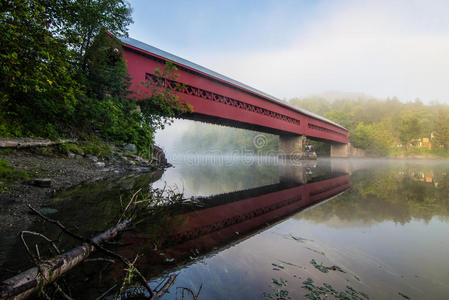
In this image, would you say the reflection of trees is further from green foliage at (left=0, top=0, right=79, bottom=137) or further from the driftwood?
the driftwood

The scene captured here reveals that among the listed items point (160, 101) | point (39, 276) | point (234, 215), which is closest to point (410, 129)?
point (160, 101)

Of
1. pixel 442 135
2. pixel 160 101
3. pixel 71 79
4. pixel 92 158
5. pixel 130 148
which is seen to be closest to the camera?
pixel 71 79

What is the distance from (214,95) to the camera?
1373cm

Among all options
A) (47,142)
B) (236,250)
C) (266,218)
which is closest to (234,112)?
(47,142)

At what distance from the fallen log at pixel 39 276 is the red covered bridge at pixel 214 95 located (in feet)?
35.6

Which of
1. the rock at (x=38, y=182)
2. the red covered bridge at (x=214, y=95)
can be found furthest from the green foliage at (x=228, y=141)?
the rock at (x=38, y=182)

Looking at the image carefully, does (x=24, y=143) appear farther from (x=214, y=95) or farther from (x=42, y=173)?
(x=214, y=95)

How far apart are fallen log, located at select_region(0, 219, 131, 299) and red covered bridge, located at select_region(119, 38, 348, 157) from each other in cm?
1084

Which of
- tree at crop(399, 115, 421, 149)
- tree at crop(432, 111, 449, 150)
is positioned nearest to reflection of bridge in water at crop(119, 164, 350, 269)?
tree at crop(399, 115, 421, 149)

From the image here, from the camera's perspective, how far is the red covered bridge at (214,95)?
10766mm

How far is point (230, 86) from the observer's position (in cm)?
1442

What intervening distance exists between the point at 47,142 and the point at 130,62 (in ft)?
21.7

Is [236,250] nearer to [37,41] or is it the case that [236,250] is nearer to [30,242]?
[30,242]

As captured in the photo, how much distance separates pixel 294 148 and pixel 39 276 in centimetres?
2580
